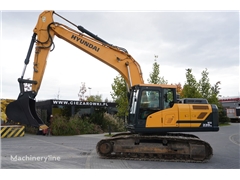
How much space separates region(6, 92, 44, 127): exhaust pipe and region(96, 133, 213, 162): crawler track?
114 inches

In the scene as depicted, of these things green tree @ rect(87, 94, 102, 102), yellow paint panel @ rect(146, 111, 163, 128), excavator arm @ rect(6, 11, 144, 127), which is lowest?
yellow paint panel @ rect(146, 111, 163, 128)

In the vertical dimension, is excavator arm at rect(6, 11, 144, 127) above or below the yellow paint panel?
above

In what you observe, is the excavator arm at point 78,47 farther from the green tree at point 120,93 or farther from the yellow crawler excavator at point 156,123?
the green tree at point 120,93

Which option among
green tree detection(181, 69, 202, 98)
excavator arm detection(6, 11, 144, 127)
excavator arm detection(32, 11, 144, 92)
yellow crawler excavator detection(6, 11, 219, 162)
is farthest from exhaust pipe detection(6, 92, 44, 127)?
green tree detection(181, 69, 202, 98)

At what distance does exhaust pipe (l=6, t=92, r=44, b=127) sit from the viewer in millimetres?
10273

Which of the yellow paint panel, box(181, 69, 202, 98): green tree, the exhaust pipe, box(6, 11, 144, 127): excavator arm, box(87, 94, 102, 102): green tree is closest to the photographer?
the yellow paint panel

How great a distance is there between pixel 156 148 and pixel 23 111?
17.7ft

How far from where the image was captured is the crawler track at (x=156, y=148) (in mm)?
9609

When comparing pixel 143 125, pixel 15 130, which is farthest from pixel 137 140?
pixel 15 130

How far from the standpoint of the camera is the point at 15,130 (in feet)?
65.4

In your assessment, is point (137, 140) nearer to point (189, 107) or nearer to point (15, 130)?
point (189, 107)

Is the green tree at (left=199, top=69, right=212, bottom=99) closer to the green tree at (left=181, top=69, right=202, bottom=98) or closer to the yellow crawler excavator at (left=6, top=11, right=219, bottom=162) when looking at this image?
the green tree at (left=181, top=69, right=202, bottom=98)

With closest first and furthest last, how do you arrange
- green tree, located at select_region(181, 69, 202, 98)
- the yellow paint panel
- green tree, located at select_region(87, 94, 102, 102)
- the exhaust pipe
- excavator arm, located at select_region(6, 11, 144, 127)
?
the yellow paint panel < the exhaust pipe < excavator arm, located at select_region(6, 11, 144, 127) < green tree, located at select_region(181, 69, 202, 98) < green tree, located at select_region(87, 94, 102, 102)

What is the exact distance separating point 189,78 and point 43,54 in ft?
74.7
